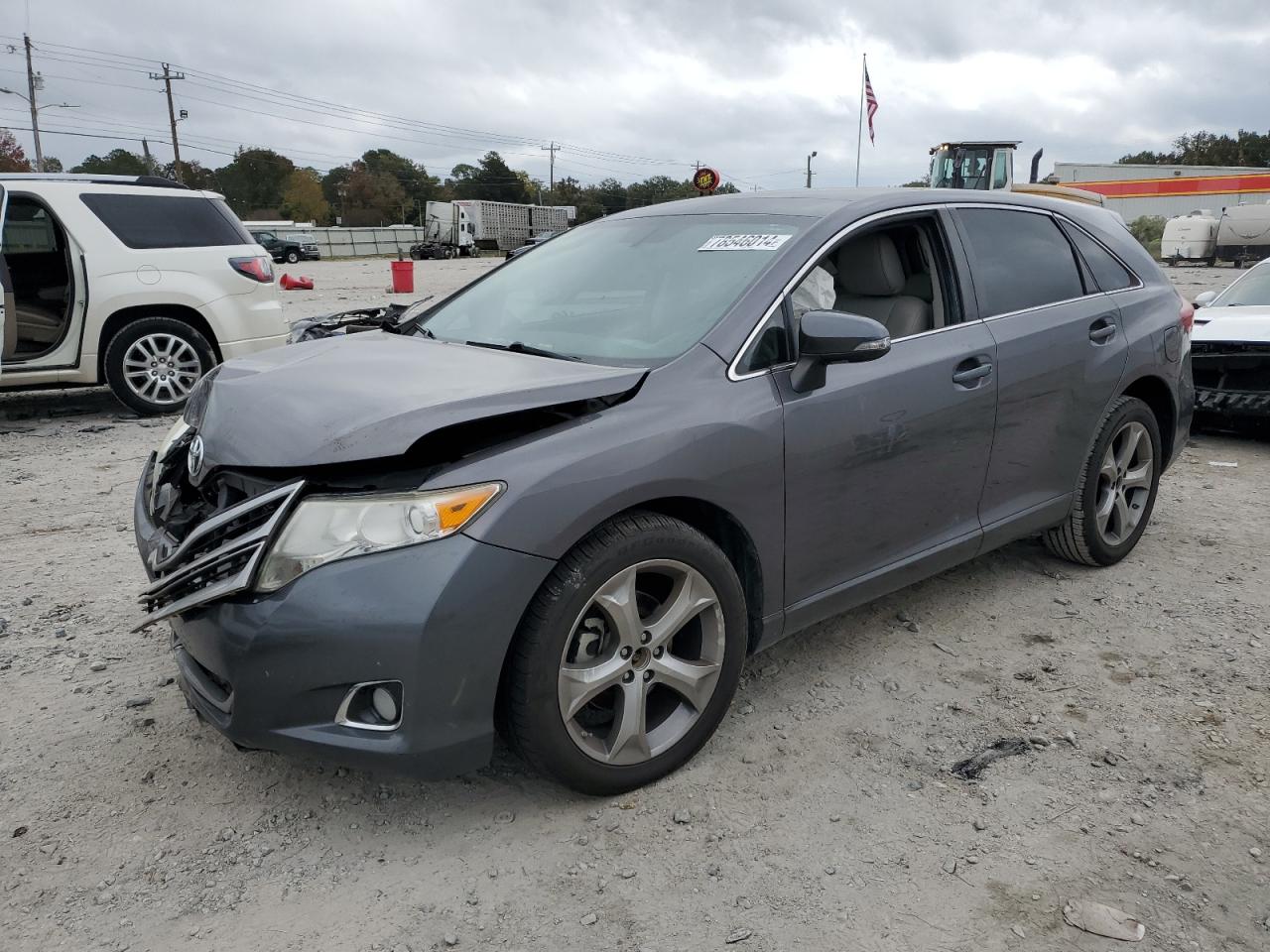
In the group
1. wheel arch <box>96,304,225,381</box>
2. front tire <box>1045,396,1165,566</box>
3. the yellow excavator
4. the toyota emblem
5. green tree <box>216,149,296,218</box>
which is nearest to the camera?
the toyota emblem

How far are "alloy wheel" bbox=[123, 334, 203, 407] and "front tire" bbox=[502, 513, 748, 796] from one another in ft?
20.1

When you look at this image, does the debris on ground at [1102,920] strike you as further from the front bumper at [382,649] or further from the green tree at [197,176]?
the green tree at [197,176]

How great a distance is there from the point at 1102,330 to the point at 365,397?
3.11 metres

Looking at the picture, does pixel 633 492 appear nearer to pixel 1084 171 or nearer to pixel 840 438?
pixel 840 438

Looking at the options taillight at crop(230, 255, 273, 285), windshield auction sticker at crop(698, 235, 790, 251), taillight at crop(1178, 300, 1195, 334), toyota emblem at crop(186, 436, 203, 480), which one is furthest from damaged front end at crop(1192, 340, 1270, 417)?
taillight at crop(230, 255, 273, 285)

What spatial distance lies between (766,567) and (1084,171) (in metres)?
57.6

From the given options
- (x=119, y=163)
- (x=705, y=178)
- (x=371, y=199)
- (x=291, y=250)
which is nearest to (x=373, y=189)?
(x=371, y=199)

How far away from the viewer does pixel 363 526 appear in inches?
90.3

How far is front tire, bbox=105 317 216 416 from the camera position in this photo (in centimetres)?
736

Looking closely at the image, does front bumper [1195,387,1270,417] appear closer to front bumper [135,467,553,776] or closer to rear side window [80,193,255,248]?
front bumper [135,467,553,776]

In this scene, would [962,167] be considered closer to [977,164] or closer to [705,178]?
[977,164]

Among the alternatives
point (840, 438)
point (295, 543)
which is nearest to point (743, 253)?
point (840, 438)

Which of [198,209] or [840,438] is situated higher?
[198,209]

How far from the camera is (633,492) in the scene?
2.53m
